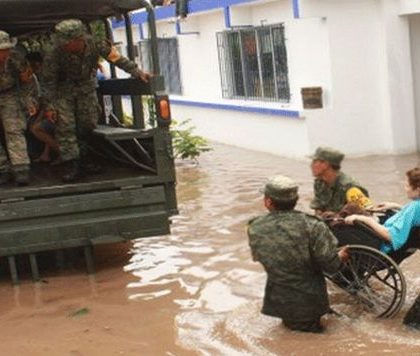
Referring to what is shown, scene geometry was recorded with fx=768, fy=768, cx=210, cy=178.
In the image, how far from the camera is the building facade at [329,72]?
11664 mm

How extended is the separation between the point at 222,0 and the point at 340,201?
9.13m

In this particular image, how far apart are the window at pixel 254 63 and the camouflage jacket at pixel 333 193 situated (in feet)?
24.5

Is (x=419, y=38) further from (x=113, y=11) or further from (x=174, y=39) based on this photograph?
(x=174, y=39)

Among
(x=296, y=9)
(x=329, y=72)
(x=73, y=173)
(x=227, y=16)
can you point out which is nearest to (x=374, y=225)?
(x=73, y=173)

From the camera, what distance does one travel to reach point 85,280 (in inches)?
253

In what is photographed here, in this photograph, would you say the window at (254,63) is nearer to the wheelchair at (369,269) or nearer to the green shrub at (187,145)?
the green shrub at (187,145)

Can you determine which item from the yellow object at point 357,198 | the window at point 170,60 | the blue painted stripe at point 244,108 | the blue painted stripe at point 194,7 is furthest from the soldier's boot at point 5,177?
the window at point 170,60

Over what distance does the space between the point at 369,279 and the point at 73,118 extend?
10.5 feet

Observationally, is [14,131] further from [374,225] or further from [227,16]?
[227,16]

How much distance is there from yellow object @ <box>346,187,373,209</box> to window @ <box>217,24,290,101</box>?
7.59 metres

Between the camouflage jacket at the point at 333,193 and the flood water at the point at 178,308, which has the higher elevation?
the camouflage jacket at the point at 333,193

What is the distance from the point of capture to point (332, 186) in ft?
17.9

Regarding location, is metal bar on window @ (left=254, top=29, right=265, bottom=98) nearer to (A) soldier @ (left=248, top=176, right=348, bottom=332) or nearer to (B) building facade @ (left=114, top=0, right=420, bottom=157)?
(B) building facade @ (left=114, top=0, right=420, bottom=157)

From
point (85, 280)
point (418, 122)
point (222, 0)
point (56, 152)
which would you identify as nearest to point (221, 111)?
point (222, 0)
